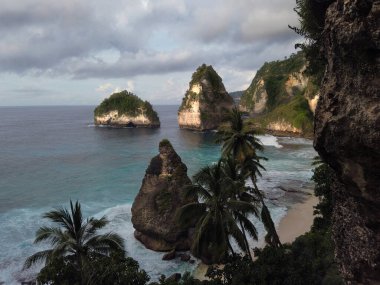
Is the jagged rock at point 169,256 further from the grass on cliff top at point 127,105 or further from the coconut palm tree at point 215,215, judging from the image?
the grass on cliff top at point 127,105

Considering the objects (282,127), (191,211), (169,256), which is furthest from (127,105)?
(191,211)

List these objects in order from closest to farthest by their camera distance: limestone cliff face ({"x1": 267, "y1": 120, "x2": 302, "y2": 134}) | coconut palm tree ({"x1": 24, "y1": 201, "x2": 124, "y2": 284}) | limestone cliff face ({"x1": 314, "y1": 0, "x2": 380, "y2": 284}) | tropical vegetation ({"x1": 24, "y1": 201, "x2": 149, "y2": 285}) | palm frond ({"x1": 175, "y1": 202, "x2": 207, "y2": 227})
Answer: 1. limestone cliff face ({"x1": 314, "y1": 0, "x2": 380, "y2": 284})
2. tropical vegetation ({"x1": 24, "y1": 201, "x2": 149, "y2": 285})
3. coconut palm tree ({"x1": 24, "y1": 201, "x2": 124, "y2": 284})
4. palm frond ({"x1": 175, "y1": 202, "x2": 207, "y2": 227})
5. limestone cliff face ({"x1": 267, "y1": 120, "x2": 302, "y2": 134})

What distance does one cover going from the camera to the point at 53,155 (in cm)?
9931

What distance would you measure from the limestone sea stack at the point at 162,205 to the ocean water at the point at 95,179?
1.70 metres

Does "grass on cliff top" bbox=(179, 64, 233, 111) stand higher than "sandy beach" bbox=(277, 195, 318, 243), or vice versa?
"grass on cliff top" bbox=(179, 64, 233, 111)

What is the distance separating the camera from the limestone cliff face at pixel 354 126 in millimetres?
9352

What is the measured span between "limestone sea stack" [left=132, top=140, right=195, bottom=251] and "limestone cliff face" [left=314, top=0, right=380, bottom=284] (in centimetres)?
2802

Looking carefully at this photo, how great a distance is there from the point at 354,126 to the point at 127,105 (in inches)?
6618

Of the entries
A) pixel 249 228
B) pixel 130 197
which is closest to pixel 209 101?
pixel 130 197

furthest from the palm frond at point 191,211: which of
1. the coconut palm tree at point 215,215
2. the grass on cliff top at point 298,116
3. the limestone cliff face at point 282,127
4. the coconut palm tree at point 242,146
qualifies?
the limestone cliff face at point 282,127

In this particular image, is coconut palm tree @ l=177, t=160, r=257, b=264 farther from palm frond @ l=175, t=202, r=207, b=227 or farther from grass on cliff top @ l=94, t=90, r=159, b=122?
grass on cliff top @ l=94, t=90, r=159, b=122

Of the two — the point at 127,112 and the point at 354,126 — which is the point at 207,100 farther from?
the point at 354,126

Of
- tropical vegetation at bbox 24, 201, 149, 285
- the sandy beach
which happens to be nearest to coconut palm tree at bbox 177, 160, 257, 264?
→ tropical vegetation at bbox 24, 201, 149, 285

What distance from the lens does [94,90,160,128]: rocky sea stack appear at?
568ft
